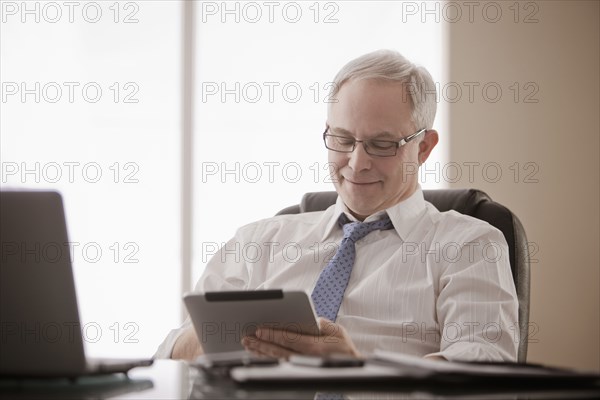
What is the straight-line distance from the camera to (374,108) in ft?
6.61

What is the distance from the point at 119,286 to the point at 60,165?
67 centimetres

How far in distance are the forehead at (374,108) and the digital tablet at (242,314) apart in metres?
0.74

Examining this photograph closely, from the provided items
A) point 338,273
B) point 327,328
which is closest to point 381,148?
point 338,273

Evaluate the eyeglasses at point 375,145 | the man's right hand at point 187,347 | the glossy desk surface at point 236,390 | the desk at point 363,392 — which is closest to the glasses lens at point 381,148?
the eyeglasses at point 375,145

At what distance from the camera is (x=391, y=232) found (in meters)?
2.02

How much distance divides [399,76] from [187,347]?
35.8 inches

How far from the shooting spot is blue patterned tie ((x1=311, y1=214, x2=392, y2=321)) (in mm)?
1869

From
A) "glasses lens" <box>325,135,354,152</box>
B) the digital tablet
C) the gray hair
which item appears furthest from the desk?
the gray hair

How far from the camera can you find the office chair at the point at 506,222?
185cm

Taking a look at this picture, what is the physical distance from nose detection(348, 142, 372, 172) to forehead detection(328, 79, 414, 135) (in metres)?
0.04

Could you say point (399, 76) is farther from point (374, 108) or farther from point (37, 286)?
point (37, 286)

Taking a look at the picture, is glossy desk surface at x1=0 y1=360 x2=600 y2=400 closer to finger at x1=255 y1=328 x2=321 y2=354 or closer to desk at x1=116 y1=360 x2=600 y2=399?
desk at x1=116 y1=360 x2=600 y2=399

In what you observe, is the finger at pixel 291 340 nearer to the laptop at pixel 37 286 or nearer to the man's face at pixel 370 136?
the laptop at pixel 37 286

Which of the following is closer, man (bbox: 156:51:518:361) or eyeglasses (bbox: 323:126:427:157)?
man (bbox: 156:51:518:361)
